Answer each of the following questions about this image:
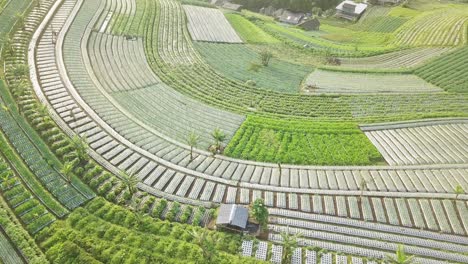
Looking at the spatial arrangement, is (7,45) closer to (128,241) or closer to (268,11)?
(128,241)

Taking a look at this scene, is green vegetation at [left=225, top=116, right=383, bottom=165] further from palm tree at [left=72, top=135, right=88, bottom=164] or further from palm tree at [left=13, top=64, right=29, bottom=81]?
palm tree at [left=13, top=64, right=29, bottom=81]

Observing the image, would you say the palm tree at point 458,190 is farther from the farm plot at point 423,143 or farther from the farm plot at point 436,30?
the farm plot at point 436,30

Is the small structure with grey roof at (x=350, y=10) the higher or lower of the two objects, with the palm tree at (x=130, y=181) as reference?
higher

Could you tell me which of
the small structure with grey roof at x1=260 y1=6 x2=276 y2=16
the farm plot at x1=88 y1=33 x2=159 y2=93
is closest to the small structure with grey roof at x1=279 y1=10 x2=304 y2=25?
the small structure with grey roof at x1=260 y1=6 x2=276 y2=16

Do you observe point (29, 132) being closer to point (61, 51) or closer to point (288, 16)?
point (61, 51)

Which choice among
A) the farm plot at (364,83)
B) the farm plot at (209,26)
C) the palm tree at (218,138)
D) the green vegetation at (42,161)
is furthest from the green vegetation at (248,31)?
the green vegetation at (42,161)

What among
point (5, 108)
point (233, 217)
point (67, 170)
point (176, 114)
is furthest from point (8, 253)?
point (176, 114)
